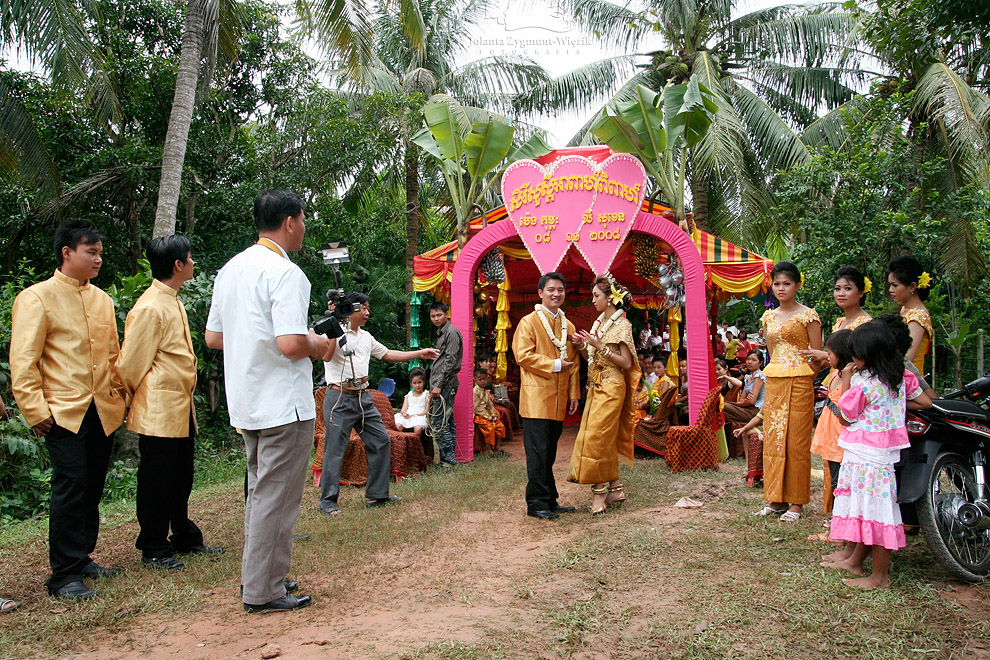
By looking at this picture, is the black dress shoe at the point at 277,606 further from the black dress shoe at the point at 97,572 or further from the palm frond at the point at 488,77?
the palm frond at the point at 488,77

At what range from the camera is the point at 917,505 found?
3379 millimetres

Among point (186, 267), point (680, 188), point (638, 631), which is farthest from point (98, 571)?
point (680, 188)

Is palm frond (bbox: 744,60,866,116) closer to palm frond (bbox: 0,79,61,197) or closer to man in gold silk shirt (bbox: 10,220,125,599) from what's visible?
palm frond (bbox: 0,79,61,197)

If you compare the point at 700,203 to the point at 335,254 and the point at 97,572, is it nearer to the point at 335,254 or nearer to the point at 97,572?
the point at 335,254

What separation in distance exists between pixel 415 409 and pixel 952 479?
516cm

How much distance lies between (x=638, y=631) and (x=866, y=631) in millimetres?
931

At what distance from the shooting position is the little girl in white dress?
7.46 metres

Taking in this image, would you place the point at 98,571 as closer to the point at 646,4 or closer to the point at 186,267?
the point at 186,267

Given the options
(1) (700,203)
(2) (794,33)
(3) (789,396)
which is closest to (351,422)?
(3) (789,396)

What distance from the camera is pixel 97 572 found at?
3.78 meters

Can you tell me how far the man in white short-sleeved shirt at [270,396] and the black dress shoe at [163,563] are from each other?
98 centimetres

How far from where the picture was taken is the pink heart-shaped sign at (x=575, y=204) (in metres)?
7.80

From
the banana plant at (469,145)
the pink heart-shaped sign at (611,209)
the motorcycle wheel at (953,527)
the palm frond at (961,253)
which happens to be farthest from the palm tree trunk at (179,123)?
the palm frond at (961,253)

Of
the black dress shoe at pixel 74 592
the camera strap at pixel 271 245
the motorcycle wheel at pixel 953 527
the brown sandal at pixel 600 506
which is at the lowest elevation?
the black dress shoe at pixel 74 592
